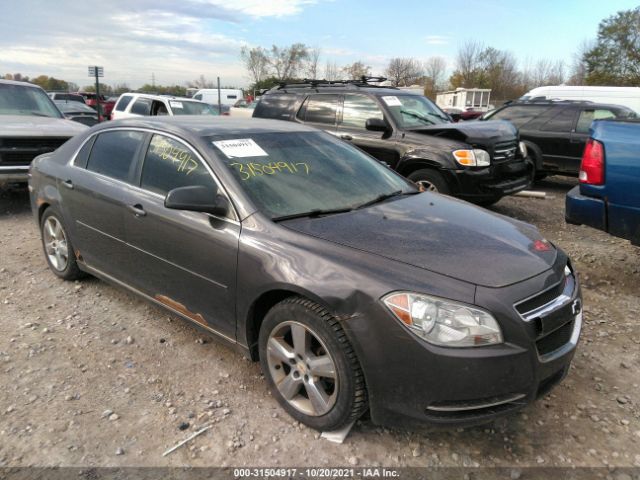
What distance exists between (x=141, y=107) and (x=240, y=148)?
1023 cm

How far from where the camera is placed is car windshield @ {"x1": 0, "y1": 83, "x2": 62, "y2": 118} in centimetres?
807

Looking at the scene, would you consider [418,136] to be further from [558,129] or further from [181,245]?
[181,245]

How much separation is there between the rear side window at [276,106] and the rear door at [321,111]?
0.25 meters

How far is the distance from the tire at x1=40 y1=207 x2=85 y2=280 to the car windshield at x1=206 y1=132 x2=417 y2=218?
2.02 m

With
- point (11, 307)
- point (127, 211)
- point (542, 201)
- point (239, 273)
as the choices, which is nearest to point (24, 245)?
point (11, 307)

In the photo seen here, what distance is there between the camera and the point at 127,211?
136 inches

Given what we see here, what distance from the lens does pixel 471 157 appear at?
622cm

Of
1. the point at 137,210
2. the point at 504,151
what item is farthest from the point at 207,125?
the point at 504,151

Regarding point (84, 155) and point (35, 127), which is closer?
point (84, 155)

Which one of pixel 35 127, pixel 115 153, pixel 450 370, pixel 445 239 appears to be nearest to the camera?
pixel 450 370

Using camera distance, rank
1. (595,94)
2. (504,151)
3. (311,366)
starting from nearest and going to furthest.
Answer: (311,366) → (504,151) → (595,94)

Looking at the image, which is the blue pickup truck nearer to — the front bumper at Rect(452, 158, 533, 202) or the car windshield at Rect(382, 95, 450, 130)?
the front bumper at Rect(452, 158, 533, 202)

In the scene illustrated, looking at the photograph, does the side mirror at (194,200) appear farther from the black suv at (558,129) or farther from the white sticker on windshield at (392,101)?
the black suv at (558,129)

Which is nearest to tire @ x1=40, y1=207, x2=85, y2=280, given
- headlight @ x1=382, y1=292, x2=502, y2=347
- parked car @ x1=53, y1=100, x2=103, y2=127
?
headlight @ x1=382, y1=292, x2=502, y2=347
